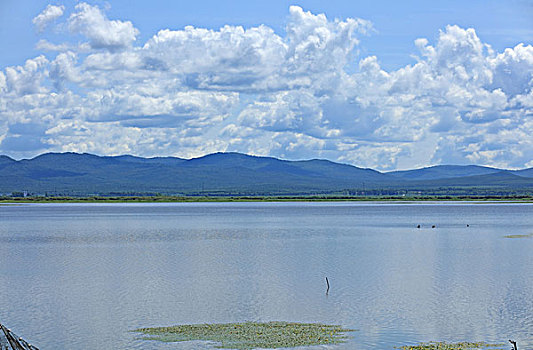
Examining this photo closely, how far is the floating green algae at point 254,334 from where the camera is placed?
24953 millimetres

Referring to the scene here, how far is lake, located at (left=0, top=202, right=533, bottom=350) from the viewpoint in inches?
1083

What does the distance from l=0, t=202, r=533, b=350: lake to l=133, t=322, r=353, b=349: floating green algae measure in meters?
0.76

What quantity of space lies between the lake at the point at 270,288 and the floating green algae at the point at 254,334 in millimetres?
760

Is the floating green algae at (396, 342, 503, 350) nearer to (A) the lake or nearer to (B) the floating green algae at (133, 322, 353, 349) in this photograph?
(A) the lake

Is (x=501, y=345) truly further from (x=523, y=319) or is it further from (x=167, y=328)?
(x=167, y=328)

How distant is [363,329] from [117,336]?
354 inches

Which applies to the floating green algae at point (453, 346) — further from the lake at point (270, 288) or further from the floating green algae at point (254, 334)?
the floating green algae at point (254, 334)

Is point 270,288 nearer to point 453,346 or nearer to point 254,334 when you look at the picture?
point 254,334

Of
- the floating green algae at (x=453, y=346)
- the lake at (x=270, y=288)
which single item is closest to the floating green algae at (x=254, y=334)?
the lake at (x=270, y=288)

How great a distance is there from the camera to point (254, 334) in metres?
26.3

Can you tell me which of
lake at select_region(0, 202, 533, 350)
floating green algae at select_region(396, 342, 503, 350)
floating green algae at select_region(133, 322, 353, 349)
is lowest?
floating green algae at select_region(133, 322, 353, 349)

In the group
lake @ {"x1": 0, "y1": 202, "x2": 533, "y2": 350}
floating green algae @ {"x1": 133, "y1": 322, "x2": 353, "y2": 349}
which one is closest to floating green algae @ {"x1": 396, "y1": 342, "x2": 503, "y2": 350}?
lake @ {"x1": 0, "y1": 202, "x2": 533, "y2": 350}

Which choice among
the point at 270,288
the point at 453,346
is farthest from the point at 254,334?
the point at 270,288

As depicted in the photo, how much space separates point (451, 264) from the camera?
48.5 m
